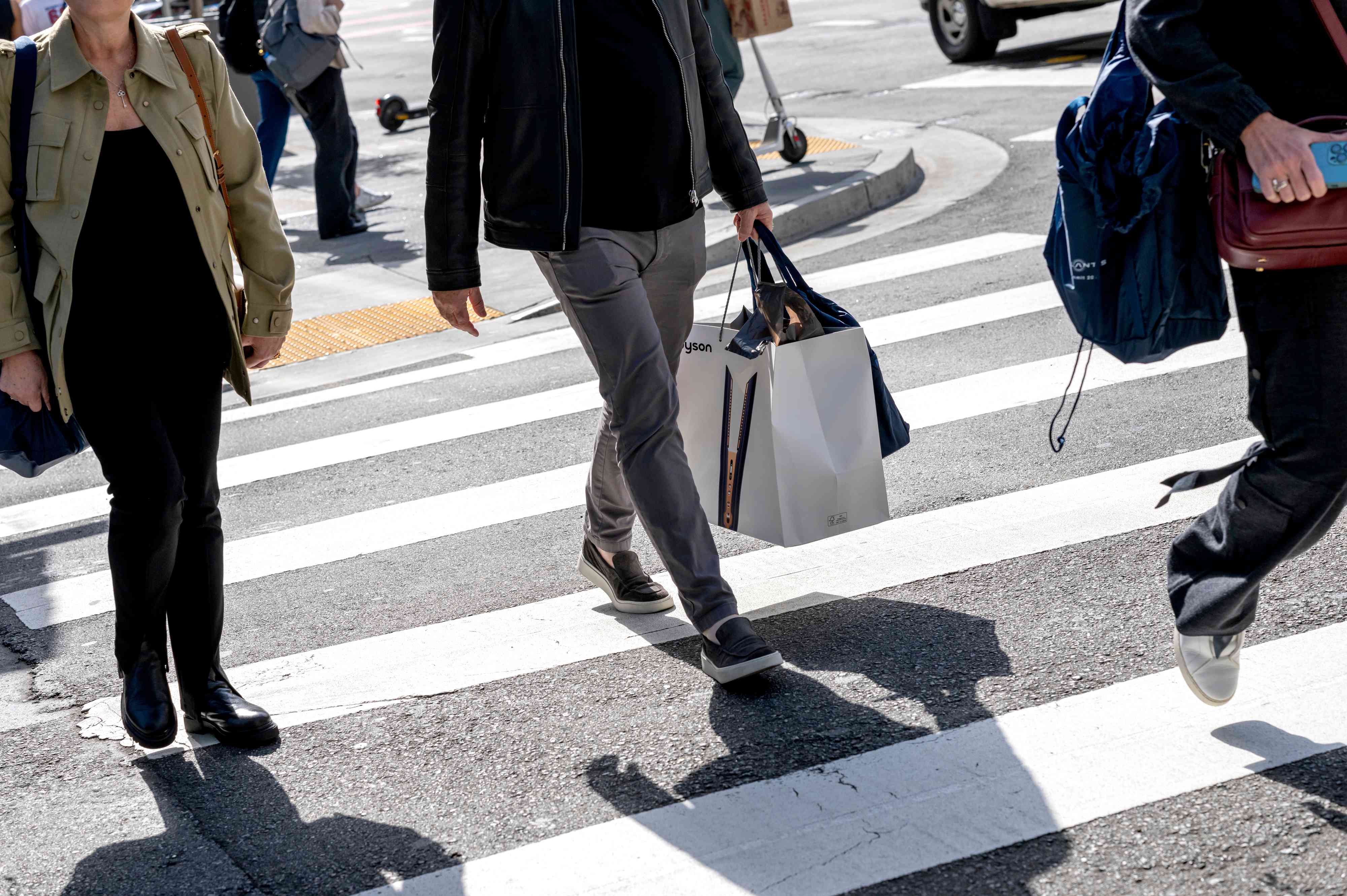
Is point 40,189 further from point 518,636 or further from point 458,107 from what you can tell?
point 518,636

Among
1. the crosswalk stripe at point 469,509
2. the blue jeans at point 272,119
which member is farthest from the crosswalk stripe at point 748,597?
the blue jeans at point 272,119

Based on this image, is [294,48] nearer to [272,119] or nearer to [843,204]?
[272,119]

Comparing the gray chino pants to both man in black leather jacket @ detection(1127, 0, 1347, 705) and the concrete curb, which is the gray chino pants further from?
the concrete curb

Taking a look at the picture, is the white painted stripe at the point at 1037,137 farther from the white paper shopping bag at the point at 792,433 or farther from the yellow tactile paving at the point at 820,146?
the white paper shopping bag at the point at 792,433

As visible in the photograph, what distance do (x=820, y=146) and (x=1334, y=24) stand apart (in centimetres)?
890

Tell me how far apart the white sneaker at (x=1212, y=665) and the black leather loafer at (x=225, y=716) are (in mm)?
2051

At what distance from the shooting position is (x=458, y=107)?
3564 mm

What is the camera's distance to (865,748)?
329 cm

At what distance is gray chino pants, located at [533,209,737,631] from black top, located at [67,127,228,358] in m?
0.78

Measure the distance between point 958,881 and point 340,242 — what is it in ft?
27.5

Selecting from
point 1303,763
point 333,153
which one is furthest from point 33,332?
point 333,153

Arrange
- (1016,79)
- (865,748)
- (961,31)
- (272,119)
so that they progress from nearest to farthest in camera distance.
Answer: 1. (865,748)
2. (272,119)
3. (1016,79)
4. (961,31)

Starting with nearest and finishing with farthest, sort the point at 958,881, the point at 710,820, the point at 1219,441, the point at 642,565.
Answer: the point at 958,881
the point at 710,820
the point at 642,565
the point at 1219,441

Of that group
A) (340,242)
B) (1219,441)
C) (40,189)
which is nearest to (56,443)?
(40,189)
